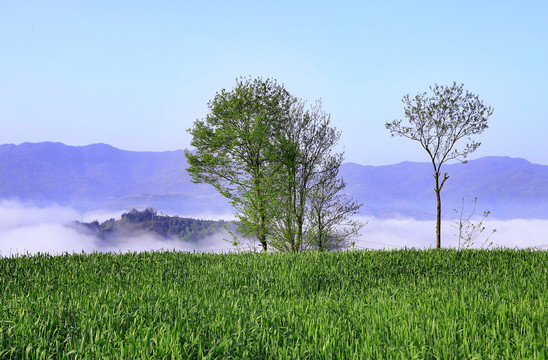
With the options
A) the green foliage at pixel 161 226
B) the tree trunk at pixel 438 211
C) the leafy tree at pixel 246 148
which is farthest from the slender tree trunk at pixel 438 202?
the green foliage at pixel 161 226

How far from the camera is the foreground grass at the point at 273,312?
457 cm

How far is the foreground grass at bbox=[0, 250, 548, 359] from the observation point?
457 cm

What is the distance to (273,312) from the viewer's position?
19.8ft

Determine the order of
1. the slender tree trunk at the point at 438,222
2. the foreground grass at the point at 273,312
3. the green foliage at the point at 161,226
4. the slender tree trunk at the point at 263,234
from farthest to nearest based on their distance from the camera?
the green foliage at the point at 161,226 → the slender tree trunk at the point at 263,234 → the slender tree trunk at the point at 438,222 → the foreground grass at the point at 273,312

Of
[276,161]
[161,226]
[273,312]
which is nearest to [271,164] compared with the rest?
[276,161]

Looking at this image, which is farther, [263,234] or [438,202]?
[263,234]

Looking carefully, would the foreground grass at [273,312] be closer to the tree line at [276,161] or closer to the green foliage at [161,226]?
the tree line at [276,161]

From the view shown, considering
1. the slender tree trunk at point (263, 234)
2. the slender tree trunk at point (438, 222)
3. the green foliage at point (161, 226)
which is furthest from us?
the green foliage at point (161, 226)

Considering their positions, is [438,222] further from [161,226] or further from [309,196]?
[161,226]

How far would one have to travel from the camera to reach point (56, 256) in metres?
12.7

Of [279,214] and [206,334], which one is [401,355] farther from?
[279,214]

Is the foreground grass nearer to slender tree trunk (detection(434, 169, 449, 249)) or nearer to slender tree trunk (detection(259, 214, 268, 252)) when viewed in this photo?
slender tree trunk (detection(434, 169, 449, 249))

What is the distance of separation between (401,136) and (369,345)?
19.4 meters

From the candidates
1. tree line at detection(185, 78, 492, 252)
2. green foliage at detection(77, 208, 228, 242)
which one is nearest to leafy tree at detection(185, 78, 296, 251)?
tree line at detection(185, 78, 492, 252)
